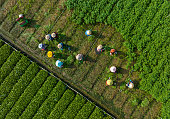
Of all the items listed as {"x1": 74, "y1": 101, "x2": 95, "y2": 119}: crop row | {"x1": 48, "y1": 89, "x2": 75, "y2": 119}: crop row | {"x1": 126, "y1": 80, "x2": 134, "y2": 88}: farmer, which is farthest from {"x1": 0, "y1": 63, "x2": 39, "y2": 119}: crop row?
{"x1": 126, "y1": 80, "x2": 134, "y2": 88}: farmer

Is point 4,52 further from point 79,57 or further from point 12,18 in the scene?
point 79,57

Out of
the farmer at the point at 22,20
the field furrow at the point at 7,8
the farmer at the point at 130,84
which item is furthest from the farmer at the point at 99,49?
the field furrow at the point at 7,8

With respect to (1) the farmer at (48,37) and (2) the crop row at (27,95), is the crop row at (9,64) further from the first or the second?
(1) the farmer at (48,37)

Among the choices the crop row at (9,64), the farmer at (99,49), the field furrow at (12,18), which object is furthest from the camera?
the field furrow at (12,18)

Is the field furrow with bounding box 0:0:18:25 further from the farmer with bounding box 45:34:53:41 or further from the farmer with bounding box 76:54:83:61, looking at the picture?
the farmer with bounding box 76:54:83:61

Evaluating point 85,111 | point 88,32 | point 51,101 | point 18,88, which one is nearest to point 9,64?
point 18,88

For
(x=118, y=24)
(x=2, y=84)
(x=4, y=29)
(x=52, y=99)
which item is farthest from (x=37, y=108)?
(x=118, y=24)
